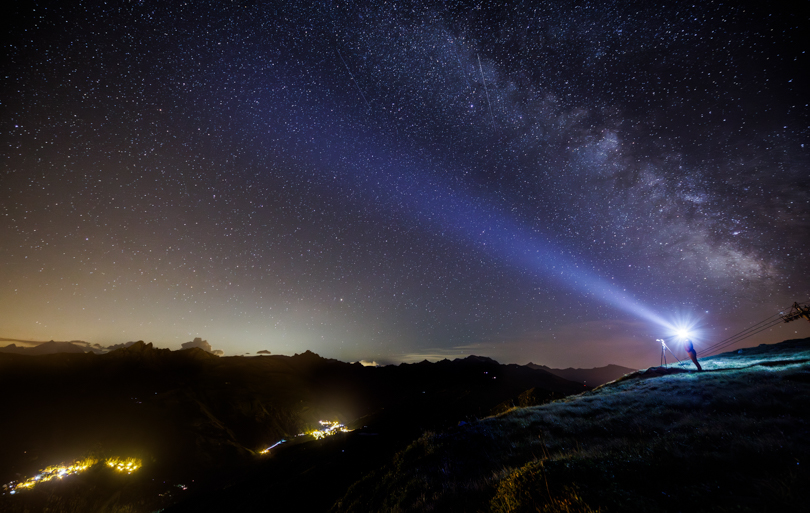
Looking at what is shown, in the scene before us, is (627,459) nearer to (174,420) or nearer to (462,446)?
(462,446)

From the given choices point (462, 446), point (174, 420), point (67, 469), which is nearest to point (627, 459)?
point (462, 446)

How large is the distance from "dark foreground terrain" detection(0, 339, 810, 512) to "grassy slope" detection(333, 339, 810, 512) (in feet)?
0.12

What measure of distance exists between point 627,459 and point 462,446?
533 cm

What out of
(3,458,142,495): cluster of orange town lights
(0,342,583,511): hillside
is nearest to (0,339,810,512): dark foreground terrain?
(0,342,583,511): hillside

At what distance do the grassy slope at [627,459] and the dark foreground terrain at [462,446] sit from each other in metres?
0.04

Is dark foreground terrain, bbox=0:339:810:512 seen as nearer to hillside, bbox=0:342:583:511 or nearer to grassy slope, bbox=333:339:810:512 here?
grassy slope, bbox=333:339:810:512

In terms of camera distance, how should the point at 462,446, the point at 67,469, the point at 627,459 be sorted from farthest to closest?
1. the point at 67,469
2. the point at 462,446
3. the point at 627,459

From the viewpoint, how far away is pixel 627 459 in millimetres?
5395

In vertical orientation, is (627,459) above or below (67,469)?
above

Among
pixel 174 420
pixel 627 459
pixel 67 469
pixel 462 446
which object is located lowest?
pixel 67 469

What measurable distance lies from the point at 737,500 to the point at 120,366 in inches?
4082

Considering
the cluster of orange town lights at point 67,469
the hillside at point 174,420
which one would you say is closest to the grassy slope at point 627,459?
the hillside at point 174,420

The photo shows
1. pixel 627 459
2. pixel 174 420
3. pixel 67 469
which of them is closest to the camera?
pixel 627 459

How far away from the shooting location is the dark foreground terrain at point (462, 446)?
460 centimetres
